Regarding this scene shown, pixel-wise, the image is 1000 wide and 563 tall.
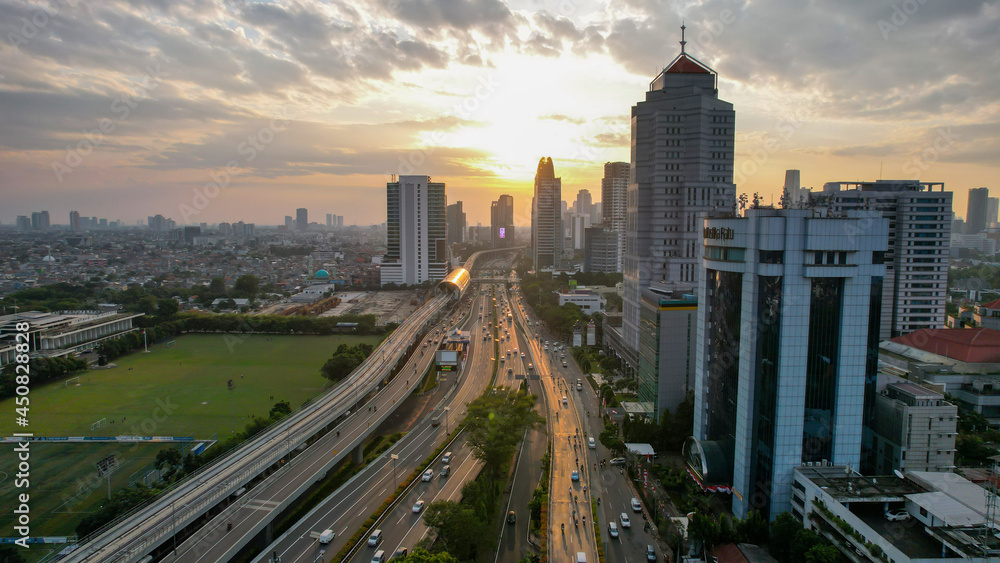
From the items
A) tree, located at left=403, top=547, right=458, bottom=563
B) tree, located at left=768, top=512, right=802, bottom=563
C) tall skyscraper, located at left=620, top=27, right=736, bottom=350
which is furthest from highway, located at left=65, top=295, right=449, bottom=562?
tall skyscraper, located at left=620, top=27, right=736, bottom=350

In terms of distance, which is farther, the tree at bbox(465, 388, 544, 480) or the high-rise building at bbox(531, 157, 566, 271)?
the high-rise building at bbox(531, 157, 566, 271)

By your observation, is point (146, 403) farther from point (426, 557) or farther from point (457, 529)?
point (426, 557)

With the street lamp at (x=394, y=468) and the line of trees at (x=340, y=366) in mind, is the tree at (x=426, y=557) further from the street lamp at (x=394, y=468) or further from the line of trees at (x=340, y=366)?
the line of trees at (x=340, y=366)

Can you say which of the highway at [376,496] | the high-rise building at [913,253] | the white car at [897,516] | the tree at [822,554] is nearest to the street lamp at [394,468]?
the highway at [376,496]

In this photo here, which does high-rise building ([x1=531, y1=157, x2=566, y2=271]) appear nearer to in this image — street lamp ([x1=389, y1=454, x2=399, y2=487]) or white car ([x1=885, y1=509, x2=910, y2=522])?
street lamp ([x1=389, y1=454, x2=399, y2=487])

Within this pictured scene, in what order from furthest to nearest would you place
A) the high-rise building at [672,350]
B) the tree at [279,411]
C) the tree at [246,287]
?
the tree at [246,287]
the high-rise building at [672,350]
the tree at [279,411]

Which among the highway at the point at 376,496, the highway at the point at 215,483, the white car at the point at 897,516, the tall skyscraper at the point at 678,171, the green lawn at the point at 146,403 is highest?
the tall skyscraper at the point at 678,171

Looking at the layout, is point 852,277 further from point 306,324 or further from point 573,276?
point 573,276

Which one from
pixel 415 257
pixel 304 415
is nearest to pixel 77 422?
pixel 304 415
